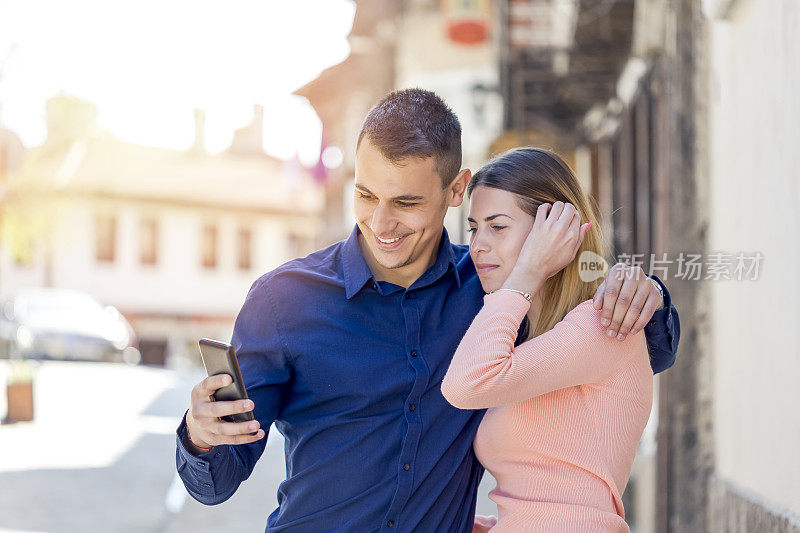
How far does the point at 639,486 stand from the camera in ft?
23.9

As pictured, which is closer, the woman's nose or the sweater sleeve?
the sweater sleeve

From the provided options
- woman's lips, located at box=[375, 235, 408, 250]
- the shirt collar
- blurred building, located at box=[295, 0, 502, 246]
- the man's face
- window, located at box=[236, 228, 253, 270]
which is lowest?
window, located at box=[236, 228, 253, 270]

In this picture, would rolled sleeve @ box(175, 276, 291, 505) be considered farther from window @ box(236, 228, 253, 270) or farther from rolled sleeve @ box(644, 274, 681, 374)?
window @ box(236, 228, 253, 270)

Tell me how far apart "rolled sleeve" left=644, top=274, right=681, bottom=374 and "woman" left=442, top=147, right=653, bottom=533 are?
0.61 ft

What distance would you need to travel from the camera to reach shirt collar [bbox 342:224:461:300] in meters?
2.86

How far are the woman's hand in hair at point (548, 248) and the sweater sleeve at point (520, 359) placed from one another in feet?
0.22

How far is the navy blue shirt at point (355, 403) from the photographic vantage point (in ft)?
8.95

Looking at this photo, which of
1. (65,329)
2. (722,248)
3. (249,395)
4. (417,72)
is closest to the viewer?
(249,395)

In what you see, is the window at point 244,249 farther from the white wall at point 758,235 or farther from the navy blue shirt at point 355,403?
the navy blue shirt at point 355,403

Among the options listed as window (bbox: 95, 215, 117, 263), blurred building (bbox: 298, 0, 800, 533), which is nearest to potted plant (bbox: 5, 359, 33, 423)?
blurred building (bbox: 298, 0, 800, 533)

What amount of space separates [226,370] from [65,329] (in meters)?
21.1

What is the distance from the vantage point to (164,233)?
36656 millimetres

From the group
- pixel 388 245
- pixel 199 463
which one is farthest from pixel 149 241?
pixel 199 463

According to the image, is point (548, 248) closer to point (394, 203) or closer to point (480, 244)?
point (480, 244)
